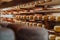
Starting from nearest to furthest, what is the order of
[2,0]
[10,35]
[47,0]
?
1. [10,35]
2. [2,0]
3. [47,0]

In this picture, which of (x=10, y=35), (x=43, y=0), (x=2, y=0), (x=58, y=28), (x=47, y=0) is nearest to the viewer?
(x=10, y=35)

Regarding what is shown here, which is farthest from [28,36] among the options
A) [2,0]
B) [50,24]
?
[50,24]

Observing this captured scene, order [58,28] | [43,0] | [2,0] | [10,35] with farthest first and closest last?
[43,0]
[58,28]
[2,0]
[10,35]

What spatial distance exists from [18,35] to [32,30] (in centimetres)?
6

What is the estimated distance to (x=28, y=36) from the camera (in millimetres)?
498

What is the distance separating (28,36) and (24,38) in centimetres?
2

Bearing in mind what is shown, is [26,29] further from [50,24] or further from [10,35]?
[50,24]

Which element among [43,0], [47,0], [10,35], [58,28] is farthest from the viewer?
[43,0]

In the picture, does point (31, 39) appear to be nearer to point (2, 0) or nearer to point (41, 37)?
point (41, 37)

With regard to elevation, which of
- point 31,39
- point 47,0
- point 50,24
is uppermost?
point 47,0

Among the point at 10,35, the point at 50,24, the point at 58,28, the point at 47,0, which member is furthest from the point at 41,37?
the point at 50,24

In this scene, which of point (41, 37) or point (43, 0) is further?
point (43, 0)

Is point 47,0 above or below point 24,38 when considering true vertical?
above

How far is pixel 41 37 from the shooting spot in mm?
516
